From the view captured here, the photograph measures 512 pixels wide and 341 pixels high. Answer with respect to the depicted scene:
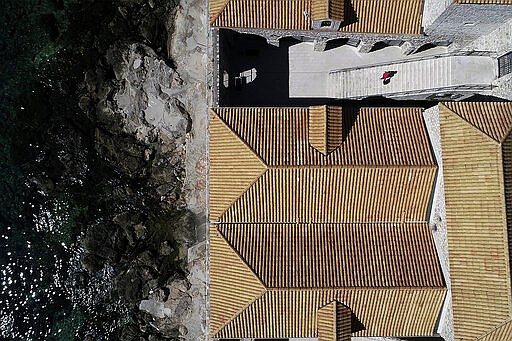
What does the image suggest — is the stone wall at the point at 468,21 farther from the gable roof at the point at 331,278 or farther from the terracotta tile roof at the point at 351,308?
the terracotta tile roof at the point at 351,308

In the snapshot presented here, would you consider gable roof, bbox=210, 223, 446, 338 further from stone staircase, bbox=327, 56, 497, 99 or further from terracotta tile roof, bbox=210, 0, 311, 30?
terracotta tile roof, bbox=210, 0, 311, 30

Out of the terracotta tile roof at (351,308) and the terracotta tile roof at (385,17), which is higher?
the terracotta tile roof at (385,17)

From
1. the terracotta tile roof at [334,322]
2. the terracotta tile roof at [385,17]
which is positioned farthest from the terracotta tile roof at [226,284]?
the terracotta tile roof at [385,17]

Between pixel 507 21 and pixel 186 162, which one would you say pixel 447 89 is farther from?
pixel 186 162

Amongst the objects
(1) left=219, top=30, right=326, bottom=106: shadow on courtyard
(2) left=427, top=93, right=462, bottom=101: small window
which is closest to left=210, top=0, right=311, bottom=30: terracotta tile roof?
(1) left=219, top=30, right=326, bottom=106: shadow on courtyard

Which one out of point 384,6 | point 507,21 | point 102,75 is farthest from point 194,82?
point 507,21

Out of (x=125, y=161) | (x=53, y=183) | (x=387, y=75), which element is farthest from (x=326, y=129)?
(x=53, y=183)

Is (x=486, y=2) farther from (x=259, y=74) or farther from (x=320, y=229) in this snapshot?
(x=259, y=74)
